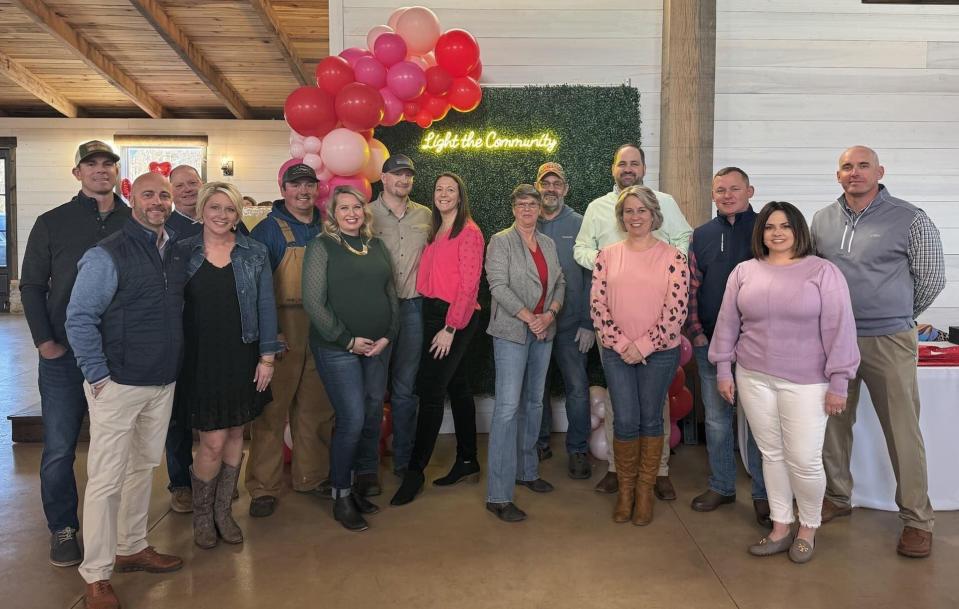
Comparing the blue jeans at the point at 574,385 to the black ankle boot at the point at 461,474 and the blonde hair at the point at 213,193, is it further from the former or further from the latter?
the blonde hair at the point at 213,193

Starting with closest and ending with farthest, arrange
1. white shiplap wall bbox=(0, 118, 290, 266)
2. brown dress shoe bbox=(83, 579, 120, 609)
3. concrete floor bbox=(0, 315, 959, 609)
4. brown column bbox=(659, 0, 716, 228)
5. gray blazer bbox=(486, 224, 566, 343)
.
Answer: brown dress shoe bbox=(83, 579, 120, 609) → concrete floor bbox=(0, 315, 959, 609) → gray blazer bbox=(486, 224, 566, 343) → brown column bbox=(659, 0, 716, 228) → white shiplap wall bbox=(0, 118, 290, 266)

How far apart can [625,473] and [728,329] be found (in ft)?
2.70

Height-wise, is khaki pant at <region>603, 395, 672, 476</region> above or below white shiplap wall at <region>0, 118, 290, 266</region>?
below

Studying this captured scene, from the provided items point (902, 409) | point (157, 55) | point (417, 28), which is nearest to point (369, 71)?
point (417, 28)

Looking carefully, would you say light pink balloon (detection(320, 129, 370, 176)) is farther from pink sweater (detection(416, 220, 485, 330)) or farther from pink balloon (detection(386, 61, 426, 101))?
pink sweater (detection(416, 220, 485, 330))

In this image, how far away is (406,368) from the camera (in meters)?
3.55

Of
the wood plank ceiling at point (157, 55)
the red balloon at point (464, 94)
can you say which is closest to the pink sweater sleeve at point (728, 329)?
the red balloon at point (464, 94)

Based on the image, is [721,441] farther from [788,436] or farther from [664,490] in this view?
[788,436]

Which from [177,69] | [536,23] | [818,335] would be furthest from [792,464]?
[177,69]

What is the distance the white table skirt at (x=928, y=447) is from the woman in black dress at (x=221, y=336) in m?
2.82

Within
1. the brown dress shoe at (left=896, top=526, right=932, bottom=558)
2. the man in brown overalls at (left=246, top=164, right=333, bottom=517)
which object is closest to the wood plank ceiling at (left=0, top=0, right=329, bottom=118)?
the man in brown overalls at (left=246, top=164, right=333, bottom=517)

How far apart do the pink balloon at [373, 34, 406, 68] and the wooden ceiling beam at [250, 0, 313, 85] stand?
4.32 metres

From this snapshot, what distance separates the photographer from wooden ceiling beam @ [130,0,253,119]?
301 inches

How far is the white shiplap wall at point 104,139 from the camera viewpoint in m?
11.7
